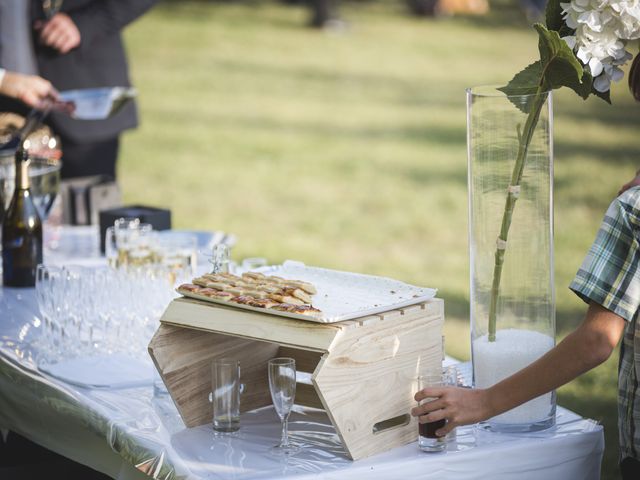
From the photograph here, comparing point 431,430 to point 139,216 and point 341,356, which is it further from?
point 139,216

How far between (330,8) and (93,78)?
11522 millimetres

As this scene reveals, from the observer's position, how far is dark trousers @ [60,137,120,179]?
4699 mm

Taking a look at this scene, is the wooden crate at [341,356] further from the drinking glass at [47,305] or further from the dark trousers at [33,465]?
the dark trousers at [33,465]

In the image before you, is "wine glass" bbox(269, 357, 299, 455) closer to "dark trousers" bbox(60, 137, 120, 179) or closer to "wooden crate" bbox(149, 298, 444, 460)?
"wooden crate" bbox(149, 298, 444, 460)

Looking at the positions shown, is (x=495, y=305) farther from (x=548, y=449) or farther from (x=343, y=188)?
(x=343, y=188)

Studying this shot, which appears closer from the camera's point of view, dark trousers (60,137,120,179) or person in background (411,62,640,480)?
person in background (411,62,640,480)

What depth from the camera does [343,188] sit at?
8.88 metres

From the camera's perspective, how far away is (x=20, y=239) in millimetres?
3023

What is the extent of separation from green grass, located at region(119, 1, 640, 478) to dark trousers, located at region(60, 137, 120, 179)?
188 cm

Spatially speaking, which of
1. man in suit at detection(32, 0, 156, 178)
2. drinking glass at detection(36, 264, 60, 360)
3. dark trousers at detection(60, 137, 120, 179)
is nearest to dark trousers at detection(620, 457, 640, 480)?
drinking glass at detection(36, 264, 60, 360)

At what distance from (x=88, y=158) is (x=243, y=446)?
3.09 meters

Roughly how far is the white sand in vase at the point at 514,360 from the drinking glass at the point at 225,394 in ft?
1.53

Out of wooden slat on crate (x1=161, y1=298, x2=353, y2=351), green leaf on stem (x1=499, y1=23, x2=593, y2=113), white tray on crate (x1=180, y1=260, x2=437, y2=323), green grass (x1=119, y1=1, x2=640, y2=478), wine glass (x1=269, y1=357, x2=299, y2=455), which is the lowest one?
green grass (x1=119, y1=1, x2=640, y2=478)

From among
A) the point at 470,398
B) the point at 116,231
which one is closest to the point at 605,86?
the point at 470,398
